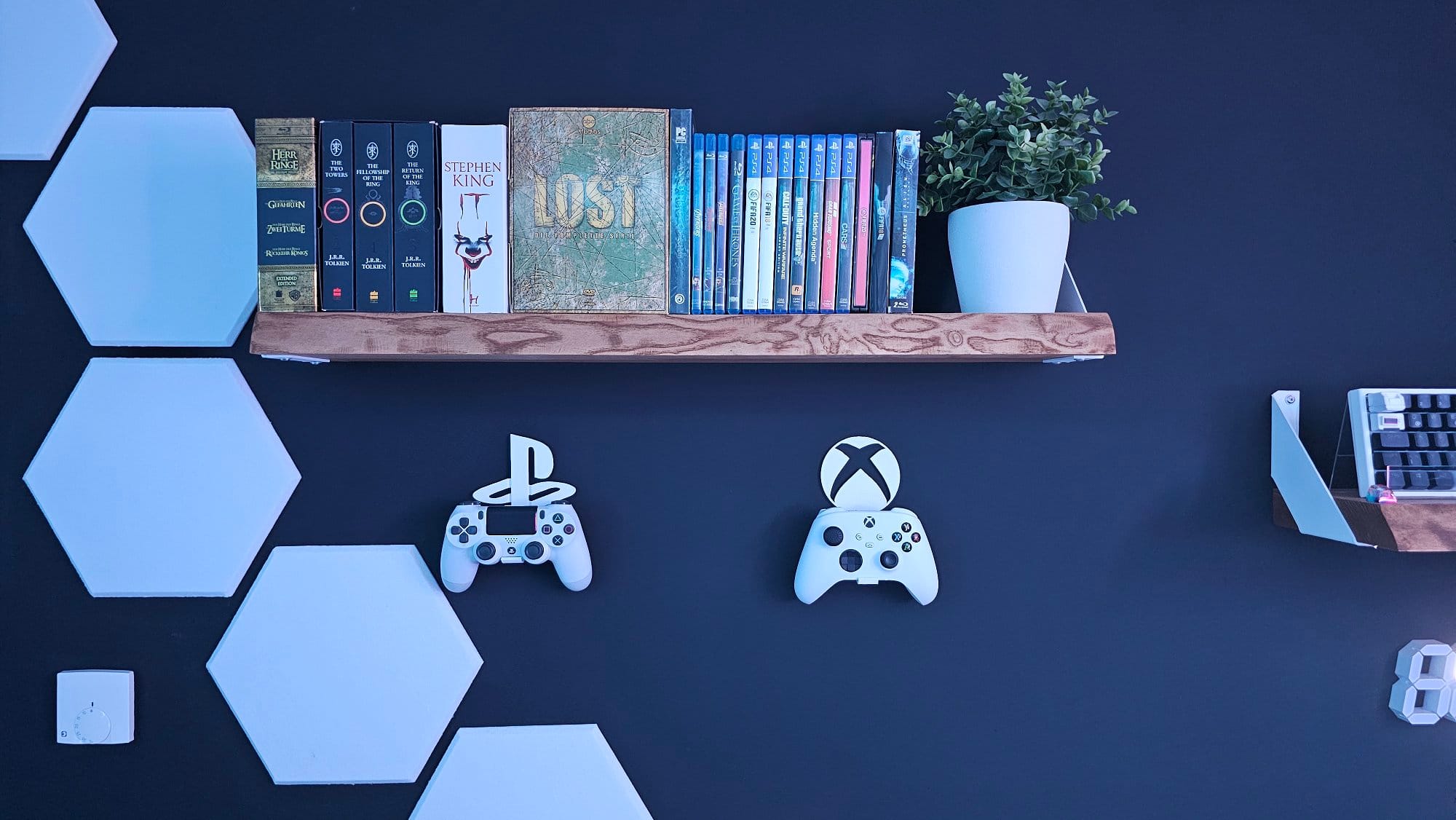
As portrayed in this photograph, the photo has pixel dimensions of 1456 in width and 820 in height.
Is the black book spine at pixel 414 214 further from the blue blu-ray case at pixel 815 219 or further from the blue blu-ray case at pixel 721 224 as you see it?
the blue blu-ray case at pixel 815 219

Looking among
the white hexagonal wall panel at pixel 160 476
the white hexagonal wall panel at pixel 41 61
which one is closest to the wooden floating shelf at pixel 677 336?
the white hexagonal wall panel at pixel 160 476

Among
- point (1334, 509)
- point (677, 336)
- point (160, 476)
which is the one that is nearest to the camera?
point (677, 336)

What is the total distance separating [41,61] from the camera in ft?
4.00

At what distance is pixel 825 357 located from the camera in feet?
3.42

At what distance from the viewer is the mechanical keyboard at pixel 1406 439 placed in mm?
1108

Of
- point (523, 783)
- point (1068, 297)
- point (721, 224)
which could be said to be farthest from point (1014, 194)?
point (523, 783)

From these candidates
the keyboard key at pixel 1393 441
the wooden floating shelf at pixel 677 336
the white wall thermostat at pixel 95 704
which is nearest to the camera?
the wooden floating shelf at pixel 677 336

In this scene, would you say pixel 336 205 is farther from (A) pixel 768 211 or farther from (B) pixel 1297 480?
Result: (B) pixel 1297 480

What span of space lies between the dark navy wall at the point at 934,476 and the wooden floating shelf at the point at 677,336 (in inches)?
8.6

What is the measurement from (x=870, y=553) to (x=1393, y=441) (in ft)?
2.43

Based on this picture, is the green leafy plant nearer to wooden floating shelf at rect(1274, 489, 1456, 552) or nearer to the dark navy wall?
the dark navy wall

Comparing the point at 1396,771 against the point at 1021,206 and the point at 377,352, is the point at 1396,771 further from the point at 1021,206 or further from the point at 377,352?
the point at 377,352

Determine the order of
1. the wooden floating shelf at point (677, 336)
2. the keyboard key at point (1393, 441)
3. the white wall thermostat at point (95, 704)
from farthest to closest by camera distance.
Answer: the white wall thermostat at point (95, 704) < the keyboard key at point (1393, 441) < the wooden floating shelf at point (677, 336)

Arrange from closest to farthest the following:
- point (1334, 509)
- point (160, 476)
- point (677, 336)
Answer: point (677, 336) < point (1334, 509) < point (160, 476)
